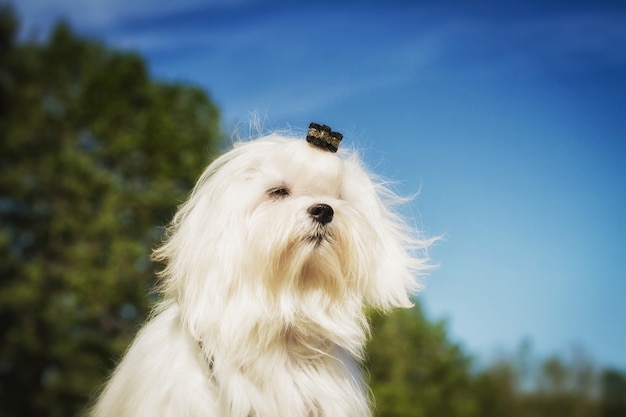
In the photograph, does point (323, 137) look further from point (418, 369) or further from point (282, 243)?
point (418, 369)

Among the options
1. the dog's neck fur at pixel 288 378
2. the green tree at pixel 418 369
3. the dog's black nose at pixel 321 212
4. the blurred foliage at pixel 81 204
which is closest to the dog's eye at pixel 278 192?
the dog's black nose at pixel 321 212

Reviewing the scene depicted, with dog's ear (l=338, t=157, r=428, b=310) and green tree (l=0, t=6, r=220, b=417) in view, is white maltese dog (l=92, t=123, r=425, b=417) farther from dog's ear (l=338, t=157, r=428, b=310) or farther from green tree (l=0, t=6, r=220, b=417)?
green tree (l=0, t=6, r=220, b=417)

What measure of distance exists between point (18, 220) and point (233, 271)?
47.5ft

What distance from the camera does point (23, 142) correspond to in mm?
16734

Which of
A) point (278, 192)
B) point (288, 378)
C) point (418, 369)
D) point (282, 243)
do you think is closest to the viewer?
point (282, 243)

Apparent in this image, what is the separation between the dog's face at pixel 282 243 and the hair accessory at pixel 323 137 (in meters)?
0.05

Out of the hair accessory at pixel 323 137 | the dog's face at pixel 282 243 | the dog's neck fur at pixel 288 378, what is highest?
the hair accessory at pixel 323 137

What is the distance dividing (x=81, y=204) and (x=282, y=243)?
1383cm

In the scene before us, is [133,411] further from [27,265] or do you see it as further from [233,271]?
[27,265]

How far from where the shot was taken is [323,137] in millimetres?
3990

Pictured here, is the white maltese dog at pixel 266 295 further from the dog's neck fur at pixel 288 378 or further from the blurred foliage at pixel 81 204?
the blurred foliage at pixel 81 204

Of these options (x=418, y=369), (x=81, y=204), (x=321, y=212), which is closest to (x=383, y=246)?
(x=321, y=212)

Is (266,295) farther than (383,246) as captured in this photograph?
No

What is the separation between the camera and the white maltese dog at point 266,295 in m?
3.59
